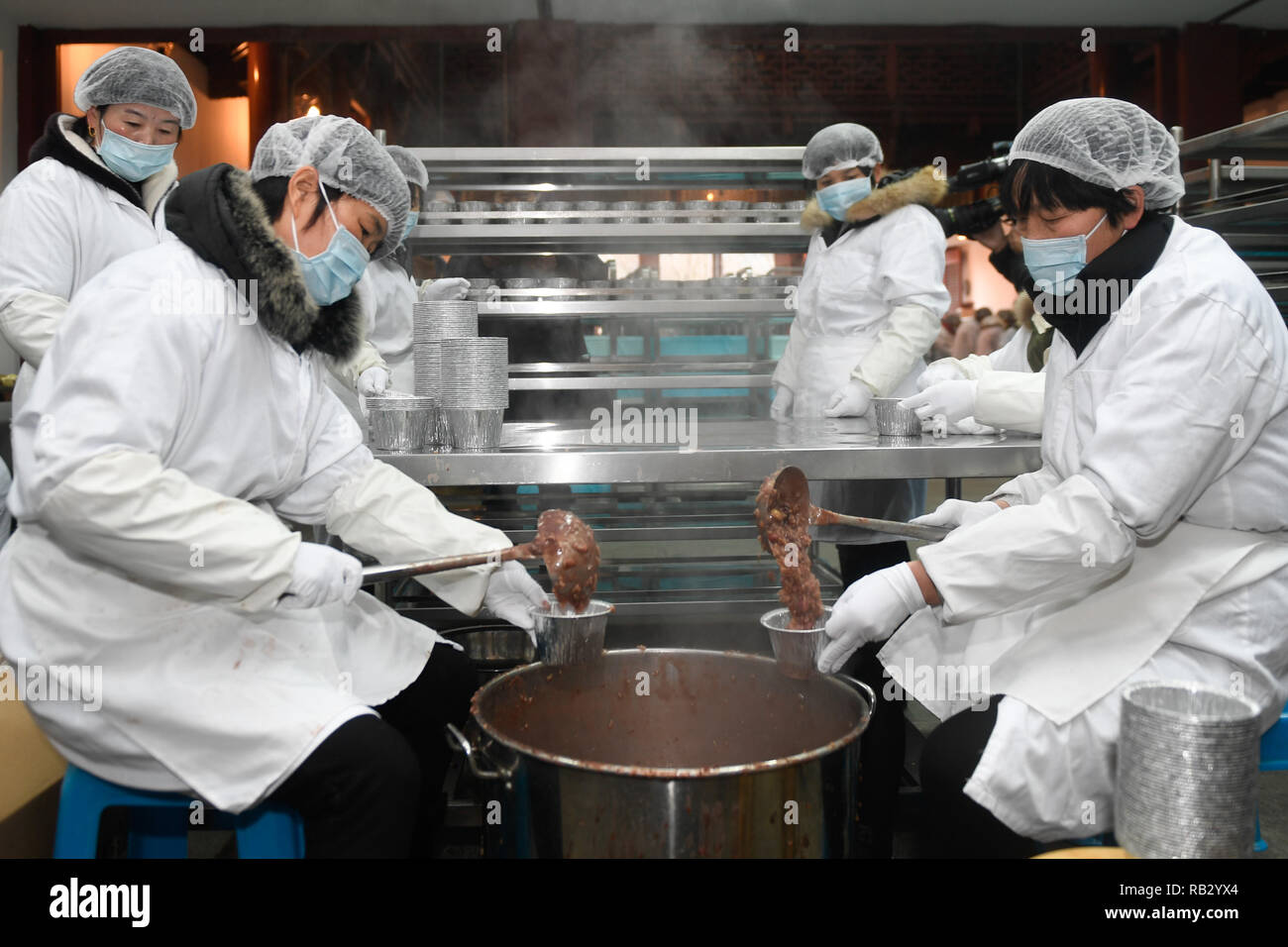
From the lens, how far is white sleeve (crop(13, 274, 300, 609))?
1.31 m

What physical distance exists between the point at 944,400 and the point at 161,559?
1.84 metres

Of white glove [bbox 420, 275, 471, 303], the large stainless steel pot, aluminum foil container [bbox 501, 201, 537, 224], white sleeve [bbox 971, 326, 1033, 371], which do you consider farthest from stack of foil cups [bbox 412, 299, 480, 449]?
aluminum foil container [bbox 501, 201, 537, 224]

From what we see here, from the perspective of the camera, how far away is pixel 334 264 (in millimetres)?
1668

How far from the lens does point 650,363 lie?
196 inches

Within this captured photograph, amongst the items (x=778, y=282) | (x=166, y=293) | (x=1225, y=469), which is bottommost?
(x=1225, y=469)

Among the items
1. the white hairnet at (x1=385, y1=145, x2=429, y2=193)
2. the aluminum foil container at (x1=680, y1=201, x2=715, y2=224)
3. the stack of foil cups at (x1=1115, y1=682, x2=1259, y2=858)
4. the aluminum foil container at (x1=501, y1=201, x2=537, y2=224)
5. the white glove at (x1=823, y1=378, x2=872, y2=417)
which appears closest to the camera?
the stack of foil cups at (x1=1115, y1=682, x2=1259, y2=858)

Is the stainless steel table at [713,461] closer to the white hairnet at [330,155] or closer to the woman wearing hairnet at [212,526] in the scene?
the woman wearing hairnet at [212,526]

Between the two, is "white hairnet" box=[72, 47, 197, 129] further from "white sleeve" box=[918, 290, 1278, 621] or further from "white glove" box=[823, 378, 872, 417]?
"white sleeve" box=[918, 290, 1278, 621]

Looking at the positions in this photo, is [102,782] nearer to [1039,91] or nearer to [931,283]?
[931,283]

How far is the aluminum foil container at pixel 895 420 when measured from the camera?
2506 mm

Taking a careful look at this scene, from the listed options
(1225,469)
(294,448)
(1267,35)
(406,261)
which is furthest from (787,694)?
(1267,35)

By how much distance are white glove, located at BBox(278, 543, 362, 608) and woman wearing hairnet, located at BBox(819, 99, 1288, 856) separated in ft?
2.54

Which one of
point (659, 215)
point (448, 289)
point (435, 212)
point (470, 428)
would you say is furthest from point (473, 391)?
point (659, 215)

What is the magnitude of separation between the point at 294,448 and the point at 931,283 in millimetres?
2421
